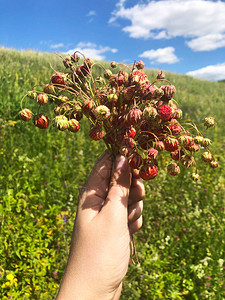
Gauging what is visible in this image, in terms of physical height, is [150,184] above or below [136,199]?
below

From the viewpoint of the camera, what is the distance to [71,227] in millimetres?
2551

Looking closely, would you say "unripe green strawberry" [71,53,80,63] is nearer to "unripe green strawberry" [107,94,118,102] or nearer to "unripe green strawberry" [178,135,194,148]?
"unripe green strawberry" [107,94,118,102]

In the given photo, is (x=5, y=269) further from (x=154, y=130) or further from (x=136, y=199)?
(x=154, y=130)

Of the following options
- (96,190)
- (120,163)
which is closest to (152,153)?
(120,163)

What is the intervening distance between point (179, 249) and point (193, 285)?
39cm

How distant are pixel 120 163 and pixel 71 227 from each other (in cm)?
149

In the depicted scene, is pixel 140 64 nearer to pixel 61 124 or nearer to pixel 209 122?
pixel 209 122

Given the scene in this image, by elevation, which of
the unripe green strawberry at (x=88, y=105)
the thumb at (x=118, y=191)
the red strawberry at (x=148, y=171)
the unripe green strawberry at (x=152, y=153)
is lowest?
the thumb at (x=118, y=191)

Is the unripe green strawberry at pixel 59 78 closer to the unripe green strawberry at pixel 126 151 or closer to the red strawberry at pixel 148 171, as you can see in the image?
the unripe green strawberry at pixel 126 151

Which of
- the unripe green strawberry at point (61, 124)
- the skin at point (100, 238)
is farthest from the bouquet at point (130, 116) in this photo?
the skin at point (100, 238)

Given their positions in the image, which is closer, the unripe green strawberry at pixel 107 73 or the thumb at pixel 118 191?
the thumb at pixel 118 191

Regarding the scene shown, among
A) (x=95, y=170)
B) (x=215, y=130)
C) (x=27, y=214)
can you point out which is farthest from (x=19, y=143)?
(x=215, y=130)

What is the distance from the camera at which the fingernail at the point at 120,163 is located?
1381 millimetres

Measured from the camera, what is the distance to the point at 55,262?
2.43 m
